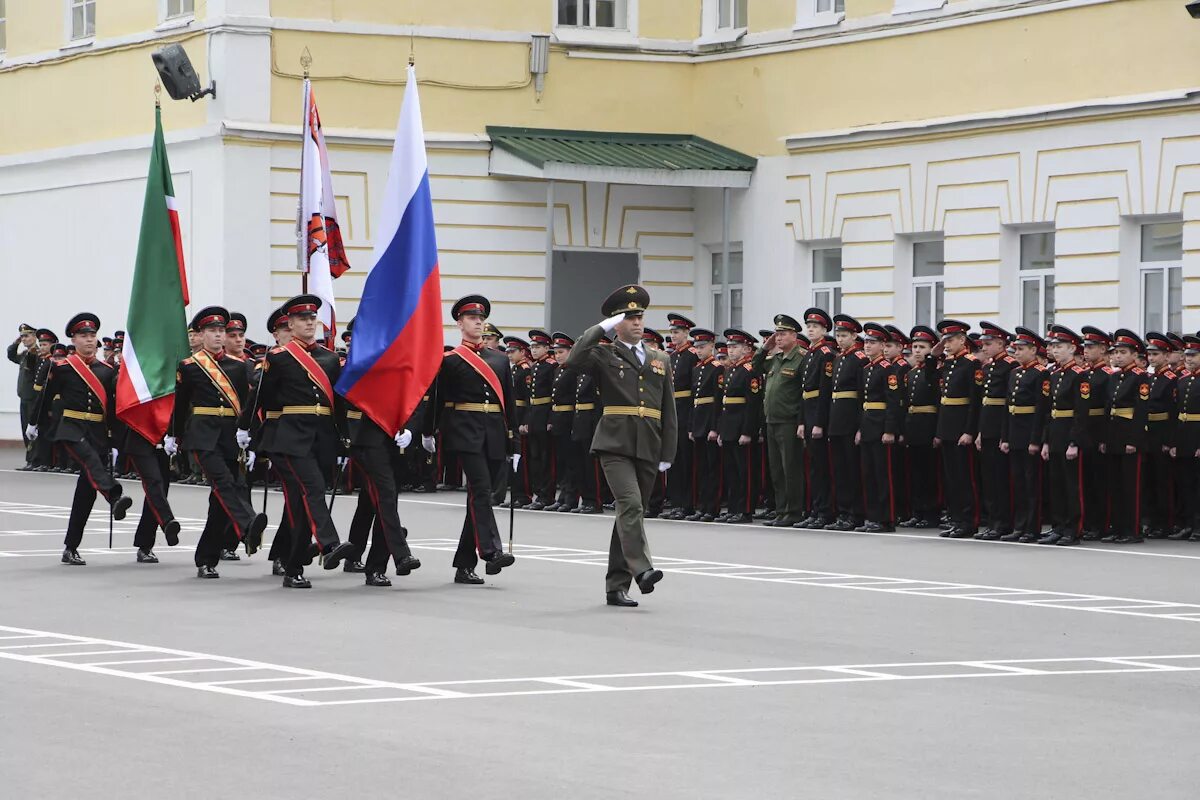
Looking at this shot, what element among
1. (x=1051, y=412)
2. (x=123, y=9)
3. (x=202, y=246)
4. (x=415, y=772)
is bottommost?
(x=415, y=772)

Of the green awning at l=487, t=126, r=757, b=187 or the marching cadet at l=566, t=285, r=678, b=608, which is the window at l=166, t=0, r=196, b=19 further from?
the marching cadet at l=566, t=285, r=678, b=608

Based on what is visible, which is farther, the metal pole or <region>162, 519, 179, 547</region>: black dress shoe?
the metal pole

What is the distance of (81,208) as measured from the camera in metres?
33.8

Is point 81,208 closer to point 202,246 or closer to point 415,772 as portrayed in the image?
point 202,246

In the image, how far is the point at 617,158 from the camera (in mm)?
30828

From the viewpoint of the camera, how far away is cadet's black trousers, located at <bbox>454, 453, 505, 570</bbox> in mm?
14852

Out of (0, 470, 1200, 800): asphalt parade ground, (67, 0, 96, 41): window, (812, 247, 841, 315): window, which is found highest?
(67, 0, 96, 41): window

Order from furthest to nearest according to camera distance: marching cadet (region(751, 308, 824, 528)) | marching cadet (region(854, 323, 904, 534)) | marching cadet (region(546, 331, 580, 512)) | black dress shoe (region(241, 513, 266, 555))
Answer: marching cadet (region(546, 331, 580, 512)) → marching cadet (region(751, 308, 824, 528)) → marching cadet (region(854, 323, 904, 534)) → black dress shoe (region(241, 513, 266, 555))

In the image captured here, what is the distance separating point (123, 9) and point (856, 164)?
448 inches

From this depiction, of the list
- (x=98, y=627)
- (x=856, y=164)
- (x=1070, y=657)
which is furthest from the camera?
(x=856, y=164)

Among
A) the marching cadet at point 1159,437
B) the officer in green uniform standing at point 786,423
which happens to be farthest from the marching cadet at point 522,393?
the marching cadet at point 1159,437

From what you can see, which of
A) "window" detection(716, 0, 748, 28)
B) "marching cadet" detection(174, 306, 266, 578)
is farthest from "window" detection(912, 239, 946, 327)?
"marching cadet" detection(174, 306, 266, 578)

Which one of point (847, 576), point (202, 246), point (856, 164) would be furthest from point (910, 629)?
point (202, 246)

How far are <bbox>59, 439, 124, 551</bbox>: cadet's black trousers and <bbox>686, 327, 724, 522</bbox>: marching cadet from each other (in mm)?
7007
